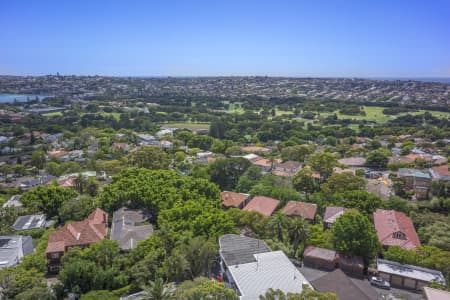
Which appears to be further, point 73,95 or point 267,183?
point 73,95

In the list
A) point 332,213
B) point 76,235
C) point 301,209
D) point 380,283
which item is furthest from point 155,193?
point 380,283

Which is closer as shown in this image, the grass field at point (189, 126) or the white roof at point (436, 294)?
the white roof at point (436, 294)

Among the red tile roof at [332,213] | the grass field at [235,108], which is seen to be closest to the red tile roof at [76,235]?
the red tile roof at [332,213]

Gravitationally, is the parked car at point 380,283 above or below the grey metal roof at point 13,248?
below

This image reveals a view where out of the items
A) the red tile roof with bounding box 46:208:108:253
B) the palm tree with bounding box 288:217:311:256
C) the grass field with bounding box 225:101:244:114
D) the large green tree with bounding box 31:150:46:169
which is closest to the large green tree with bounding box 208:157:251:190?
the red tile roof with bounding box 46:208:108:253

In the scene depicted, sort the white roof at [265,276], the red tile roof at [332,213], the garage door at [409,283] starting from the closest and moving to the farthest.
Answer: the white roof at [265,276] → the garage door at [409,283] → the red tile roof at [332,213]

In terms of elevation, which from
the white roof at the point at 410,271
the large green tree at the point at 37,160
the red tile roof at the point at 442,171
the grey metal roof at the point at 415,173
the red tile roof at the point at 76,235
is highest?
the red tile roof at the point at 442,171

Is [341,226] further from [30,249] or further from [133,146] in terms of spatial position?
[133,146]

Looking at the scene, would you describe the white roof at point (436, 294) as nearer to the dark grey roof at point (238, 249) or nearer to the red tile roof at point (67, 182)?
the dark grey roof at point (238, 249)

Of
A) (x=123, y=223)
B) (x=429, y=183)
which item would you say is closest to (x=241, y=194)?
(x=123, y=223)
